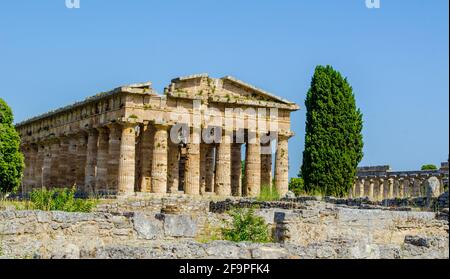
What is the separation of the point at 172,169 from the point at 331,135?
10.5 metres

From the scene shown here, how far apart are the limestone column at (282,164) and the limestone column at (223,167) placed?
392 centimetres

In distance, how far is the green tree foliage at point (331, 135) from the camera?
4691cm

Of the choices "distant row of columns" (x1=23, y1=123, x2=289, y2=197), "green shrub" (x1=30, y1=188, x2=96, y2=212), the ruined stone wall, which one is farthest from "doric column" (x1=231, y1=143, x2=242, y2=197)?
the ruined stone wall

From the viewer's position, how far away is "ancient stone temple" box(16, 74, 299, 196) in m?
43.8

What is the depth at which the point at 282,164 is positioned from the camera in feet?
162

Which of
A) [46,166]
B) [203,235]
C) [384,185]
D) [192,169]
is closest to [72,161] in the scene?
[46,166]

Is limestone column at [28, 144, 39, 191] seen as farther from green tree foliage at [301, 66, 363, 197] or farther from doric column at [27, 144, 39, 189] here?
green tree foliage at [301, 66, 363, 197]

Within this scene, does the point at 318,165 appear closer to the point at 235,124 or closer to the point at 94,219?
the point at 235,124

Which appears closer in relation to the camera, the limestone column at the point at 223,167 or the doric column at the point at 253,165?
the limestone column at the point at 223,167

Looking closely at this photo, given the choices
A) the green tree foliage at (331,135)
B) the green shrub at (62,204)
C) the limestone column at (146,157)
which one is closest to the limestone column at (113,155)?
the limestone column at (146,157)

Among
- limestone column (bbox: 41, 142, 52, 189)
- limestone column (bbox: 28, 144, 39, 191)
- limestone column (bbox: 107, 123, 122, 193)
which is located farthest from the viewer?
limestone column (bbox: 28, 144, 39, 191)

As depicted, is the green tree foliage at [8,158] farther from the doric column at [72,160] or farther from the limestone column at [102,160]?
the limestone column at [102,160]

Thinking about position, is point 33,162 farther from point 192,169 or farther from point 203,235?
point 203,235
